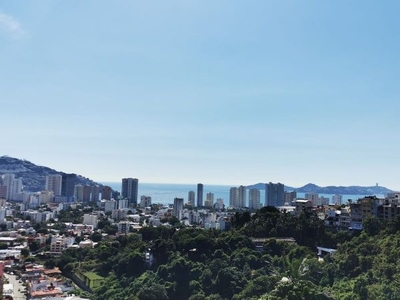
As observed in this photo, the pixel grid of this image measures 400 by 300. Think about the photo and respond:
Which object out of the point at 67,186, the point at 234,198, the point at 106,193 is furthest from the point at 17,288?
the point at 67,186

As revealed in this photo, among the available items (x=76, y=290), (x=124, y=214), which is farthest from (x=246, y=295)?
(x=124, y=214)

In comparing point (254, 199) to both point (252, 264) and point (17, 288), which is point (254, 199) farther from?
point (252, 264)

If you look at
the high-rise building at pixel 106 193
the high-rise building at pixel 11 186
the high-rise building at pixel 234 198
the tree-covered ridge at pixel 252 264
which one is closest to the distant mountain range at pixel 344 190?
the high-rise building at pixel 234 198

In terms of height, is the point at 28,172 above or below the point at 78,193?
above

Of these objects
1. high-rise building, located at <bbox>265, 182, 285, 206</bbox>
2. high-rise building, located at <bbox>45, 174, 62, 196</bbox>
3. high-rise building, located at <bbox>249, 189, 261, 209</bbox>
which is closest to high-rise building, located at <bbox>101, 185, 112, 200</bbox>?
high-rise building, located at <bbox>45, 174, 62, 196</bbox>

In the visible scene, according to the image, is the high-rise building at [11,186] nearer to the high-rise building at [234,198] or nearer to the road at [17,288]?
the high-rise building at [234,198]

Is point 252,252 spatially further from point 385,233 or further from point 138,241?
point 138,241
